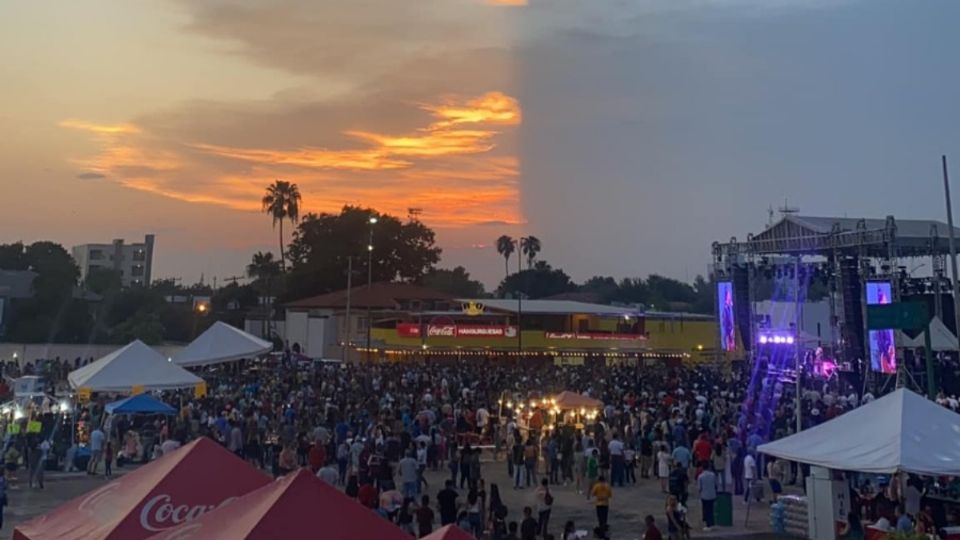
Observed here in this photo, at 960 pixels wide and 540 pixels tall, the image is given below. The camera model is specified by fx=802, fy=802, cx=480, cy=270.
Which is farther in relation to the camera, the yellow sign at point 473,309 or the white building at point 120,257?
the white building at point 120,257

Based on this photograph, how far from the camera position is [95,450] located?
18.7 metres

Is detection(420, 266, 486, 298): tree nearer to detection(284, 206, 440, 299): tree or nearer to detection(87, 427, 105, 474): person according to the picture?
detection(284, 206, 440, 299): tree

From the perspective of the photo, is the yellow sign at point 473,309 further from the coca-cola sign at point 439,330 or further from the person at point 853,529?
the person at point 853,529

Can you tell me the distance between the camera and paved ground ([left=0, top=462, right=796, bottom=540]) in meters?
14.2

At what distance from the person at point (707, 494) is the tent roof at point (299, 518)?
10.6 metres

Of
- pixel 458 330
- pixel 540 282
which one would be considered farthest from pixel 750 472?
pixel 540 282

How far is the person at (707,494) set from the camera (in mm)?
14305

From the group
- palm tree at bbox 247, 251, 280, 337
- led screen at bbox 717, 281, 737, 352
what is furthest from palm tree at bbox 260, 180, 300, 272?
led screen at bbox 717, 281, 737, 352

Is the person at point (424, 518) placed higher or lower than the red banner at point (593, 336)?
lower

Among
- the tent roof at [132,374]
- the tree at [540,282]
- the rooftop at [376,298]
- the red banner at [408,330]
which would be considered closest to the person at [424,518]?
the tent roof at [132,374]

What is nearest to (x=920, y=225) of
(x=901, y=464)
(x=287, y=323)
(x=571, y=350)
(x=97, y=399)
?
(x=571, y=350)

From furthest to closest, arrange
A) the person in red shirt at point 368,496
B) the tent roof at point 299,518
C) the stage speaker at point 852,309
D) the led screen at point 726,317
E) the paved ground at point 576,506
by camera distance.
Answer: the led screen at point 726,317 < the stage speaker at point 852,309 < the paved ground at point 576,506 < the person in red shirt at point 368,496 < the tent roof at point 299,518

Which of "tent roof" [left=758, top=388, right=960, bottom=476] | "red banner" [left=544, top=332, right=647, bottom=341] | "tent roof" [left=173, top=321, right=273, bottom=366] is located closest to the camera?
"tent roof" [left=758, top=388, right=960, bottom=476]

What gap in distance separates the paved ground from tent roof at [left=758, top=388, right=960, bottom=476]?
3113mm
